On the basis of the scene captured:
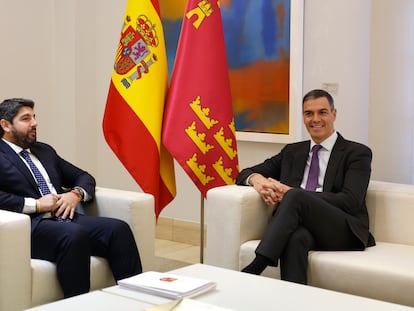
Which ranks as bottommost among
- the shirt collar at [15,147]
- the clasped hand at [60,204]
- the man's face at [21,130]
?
the clasped hand at [60,204]

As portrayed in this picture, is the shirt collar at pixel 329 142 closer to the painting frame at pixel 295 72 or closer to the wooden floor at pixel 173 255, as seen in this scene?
the painting frame at pixel 295 72

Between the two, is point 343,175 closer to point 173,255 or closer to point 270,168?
point 270,168

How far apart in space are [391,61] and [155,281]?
7.75ft

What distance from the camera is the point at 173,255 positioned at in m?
4.80

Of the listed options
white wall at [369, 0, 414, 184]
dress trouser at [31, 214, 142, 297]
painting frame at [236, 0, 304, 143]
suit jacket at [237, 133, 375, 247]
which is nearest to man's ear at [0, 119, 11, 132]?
dress trouser at [31, 214, 142, 297]

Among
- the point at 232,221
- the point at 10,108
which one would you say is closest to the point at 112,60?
the point at 10,108

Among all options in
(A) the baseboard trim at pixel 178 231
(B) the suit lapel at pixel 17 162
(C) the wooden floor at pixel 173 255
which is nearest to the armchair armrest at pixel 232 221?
(B) the suit lapel at pixel 17 162

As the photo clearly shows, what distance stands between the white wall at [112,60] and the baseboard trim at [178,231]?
6 centimetres

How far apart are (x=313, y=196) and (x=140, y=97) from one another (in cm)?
130

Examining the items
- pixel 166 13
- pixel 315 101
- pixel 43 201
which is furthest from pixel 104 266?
pixel 166 13

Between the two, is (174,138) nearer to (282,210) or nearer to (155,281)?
(282,210)

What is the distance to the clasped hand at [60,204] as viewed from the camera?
324cm

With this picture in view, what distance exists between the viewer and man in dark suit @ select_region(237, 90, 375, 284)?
303 centimetres

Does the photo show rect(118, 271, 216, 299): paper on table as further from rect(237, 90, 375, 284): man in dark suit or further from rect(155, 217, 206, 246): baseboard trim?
rect(155, 217, 206, 246): baseboard trim
